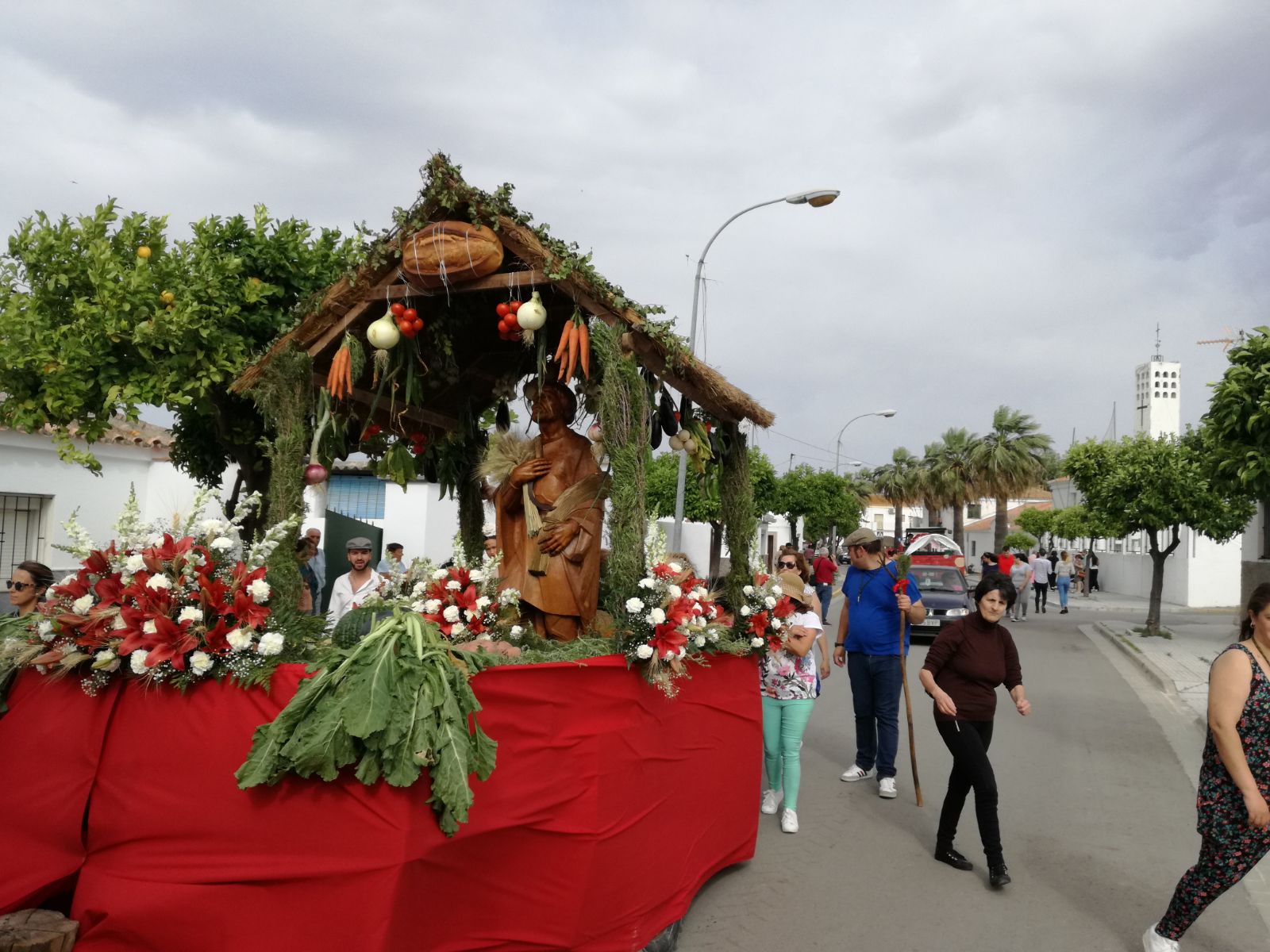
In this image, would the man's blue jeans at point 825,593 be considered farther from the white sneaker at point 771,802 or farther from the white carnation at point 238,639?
the white carnation at point 238,639

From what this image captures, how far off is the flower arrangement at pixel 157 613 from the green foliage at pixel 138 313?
14.6ft

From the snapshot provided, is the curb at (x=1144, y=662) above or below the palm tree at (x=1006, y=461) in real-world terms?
below

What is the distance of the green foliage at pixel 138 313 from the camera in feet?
27.8

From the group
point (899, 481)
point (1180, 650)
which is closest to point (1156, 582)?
point (1180, 650)

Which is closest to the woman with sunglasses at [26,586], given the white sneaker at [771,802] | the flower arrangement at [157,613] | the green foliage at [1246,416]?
the flower arrangement at [157,613]

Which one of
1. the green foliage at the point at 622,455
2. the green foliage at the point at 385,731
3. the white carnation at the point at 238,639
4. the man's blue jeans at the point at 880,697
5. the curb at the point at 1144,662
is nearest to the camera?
the green foliage at the point at 385,731

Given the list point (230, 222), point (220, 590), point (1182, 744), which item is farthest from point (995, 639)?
point (230, 222)

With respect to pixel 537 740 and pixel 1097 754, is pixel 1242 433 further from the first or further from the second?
pixel 537 740

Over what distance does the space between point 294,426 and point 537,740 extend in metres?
2.14

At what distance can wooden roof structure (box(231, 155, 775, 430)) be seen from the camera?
4.68 metres

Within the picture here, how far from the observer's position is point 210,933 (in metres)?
3.31

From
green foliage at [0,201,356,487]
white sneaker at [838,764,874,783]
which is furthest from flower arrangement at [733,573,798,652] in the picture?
green foliage at [0,201,356,487]

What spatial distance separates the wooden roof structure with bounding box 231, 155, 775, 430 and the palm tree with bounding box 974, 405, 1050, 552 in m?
40.4

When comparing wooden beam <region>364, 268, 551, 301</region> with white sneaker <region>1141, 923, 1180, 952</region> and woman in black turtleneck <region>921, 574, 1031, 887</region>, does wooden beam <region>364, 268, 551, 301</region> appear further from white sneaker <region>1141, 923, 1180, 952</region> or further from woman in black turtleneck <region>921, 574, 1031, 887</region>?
white sneaker <region>1141, 923, 1180, 952</region>
